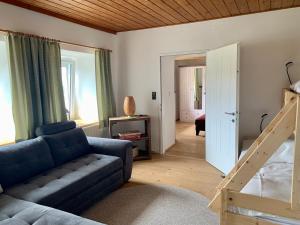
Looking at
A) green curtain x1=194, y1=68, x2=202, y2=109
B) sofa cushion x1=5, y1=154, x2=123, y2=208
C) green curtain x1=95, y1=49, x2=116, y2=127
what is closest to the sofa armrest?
Answer: sofa cushion x1=5, y1=154, x2=123, y2=208

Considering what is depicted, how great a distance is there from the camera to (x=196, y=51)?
405 cm

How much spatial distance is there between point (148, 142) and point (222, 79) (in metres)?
1.77

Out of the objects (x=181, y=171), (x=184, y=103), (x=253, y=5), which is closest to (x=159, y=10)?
(x=253, y=5)

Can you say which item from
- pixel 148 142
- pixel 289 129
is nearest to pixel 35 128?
pixel 148 142

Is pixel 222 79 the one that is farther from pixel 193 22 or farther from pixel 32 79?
pixel 32 79

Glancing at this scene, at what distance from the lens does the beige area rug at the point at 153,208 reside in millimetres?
2424

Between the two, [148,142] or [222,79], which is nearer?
[222,79]

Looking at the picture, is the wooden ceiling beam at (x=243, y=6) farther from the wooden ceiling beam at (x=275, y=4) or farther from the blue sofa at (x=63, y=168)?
the blue sofa at (x=63, y=168)

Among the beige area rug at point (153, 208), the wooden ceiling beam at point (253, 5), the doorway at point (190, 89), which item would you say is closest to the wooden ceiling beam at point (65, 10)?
the wooden ceiling beam at point (253, 5)

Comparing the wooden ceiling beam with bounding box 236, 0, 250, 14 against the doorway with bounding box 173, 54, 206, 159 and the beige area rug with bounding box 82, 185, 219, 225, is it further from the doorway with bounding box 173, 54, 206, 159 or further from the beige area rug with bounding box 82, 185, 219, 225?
the doorway with bounding box 173, 54, 206, 159

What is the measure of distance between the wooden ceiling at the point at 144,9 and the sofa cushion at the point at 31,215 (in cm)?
231

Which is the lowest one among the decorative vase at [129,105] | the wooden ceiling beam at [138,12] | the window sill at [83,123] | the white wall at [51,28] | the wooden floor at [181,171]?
the wooden floor at [181,171]

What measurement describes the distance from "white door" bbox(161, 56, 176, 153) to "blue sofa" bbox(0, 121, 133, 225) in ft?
5.01

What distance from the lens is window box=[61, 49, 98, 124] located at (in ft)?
13.8
